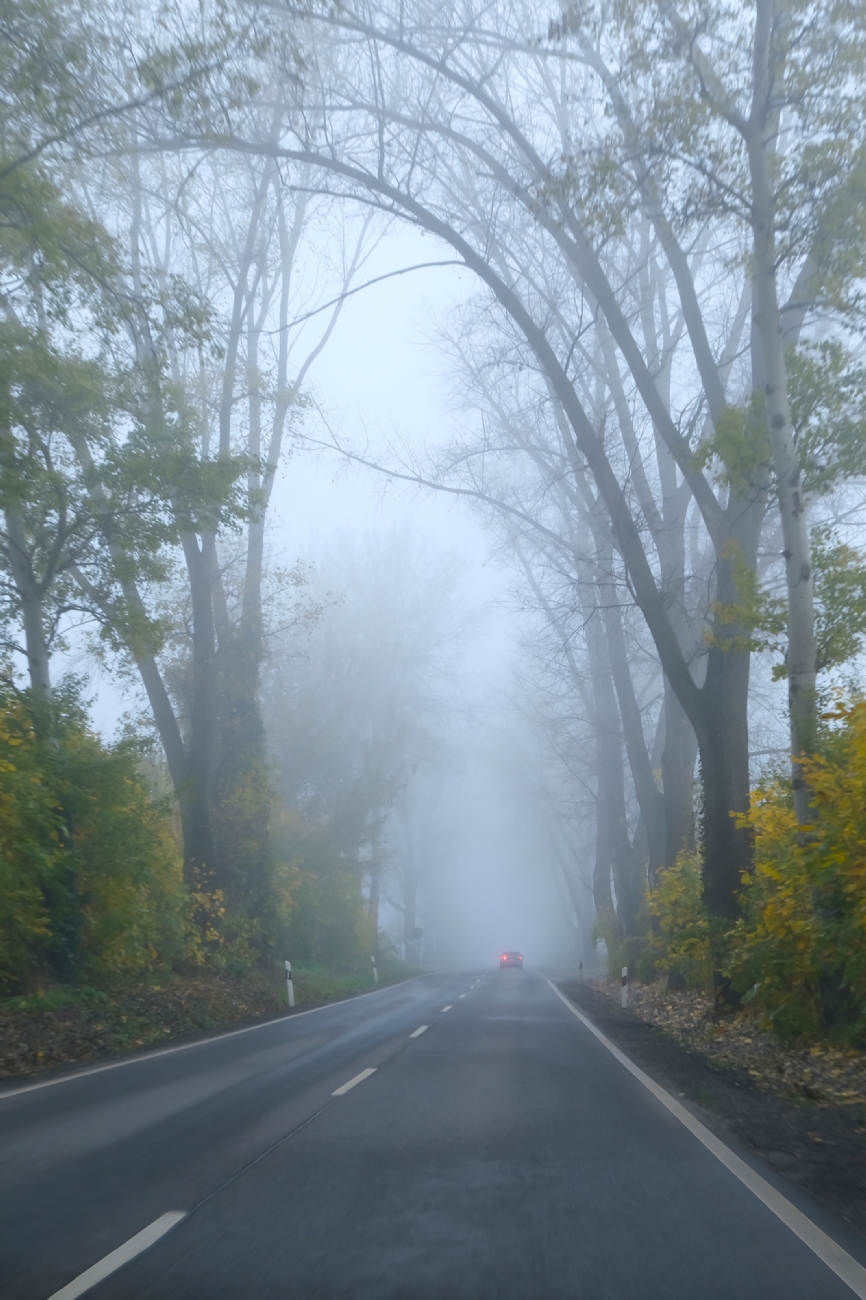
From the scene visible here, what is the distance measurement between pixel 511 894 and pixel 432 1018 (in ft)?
423

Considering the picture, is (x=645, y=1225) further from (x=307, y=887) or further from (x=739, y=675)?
(x=307, y=887)

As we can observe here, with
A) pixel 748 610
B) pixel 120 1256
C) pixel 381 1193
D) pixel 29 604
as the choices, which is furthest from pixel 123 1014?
pixel 120 1256

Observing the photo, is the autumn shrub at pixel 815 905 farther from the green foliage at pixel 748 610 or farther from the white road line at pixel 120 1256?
the white road line at pixel 120 1256

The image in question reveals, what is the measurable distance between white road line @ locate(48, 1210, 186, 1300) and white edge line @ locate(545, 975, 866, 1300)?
311cm

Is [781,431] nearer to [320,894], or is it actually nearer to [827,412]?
→ [827,412]

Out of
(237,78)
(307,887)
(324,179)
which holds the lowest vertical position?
(307,887)

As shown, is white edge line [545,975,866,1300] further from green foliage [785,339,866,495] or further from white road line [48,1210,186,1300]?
green foliage [785,339,866,495]

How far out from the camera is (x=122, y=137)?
14.5 m

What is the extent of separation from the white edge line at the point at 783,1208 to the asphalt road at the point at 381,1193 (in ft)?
0.26

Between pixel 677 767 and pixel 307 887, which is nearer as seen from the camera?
pixel 677 767

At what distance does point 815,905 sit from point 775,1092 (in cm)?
226

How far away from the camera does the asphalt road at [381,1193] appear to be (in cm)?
475

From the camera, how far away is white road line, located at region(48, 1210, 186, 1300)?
455 centimetres

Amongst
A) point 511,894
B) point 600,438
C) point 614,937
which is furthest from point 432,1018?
point 511,894
